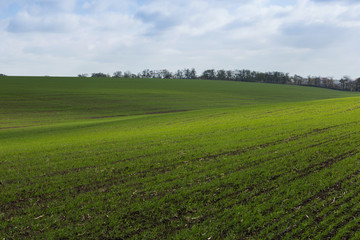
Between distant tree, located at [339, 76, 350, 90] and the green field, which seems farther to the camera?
distant tree, located at [339, 76, 350, 90]

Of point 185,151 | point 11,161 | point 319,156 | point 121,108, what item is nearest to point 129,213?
point 185,151

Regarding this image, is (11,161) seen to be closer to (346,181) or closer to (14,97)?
(346,181)

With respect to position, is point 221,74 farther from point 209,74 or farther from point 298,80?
point 298,80

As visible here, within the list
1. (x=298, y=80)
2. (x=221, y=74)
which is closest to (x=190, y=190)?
(x=221, y=74)

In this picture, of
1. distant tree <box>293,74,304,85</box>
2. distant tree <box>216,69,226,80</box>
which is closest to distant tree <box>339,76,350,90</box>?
distant tree <box>293,74,304,85</box>

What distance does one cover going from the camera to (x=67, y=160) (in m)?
12.3

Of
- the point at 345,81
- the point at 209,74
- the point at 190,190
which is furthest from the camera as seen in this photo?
the point at 209,74

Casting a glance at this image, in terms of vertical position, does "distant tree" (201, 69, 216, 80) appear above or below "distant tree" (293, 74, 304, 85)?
above

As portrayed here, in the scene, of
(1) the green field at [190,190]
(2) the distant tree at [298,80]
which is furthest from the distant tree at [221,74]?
(1) the green field at [190,190]

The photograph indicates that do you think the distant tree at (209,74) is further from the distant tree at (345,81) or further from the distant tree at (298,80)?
the distant tree at (345,81)

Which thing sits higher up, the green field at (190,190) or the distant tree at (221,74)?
the distant tree at (221,74)

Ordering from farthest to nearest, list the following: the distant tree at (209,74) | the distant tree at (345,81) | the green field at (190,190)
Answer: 1. the distant tree at (209,74)
2. the distant tree at (345,81)
3. the green field at (190,190)

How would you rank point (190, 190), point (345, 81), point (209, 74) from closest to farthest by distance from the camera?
point (190, 190), point (345, 81), point (209, 74)

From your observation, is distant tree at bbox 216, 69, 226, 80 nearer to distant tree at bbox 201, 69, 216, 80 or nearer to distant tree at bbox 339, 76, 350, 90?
distant tree at bbox 201, 69, 216, 80
